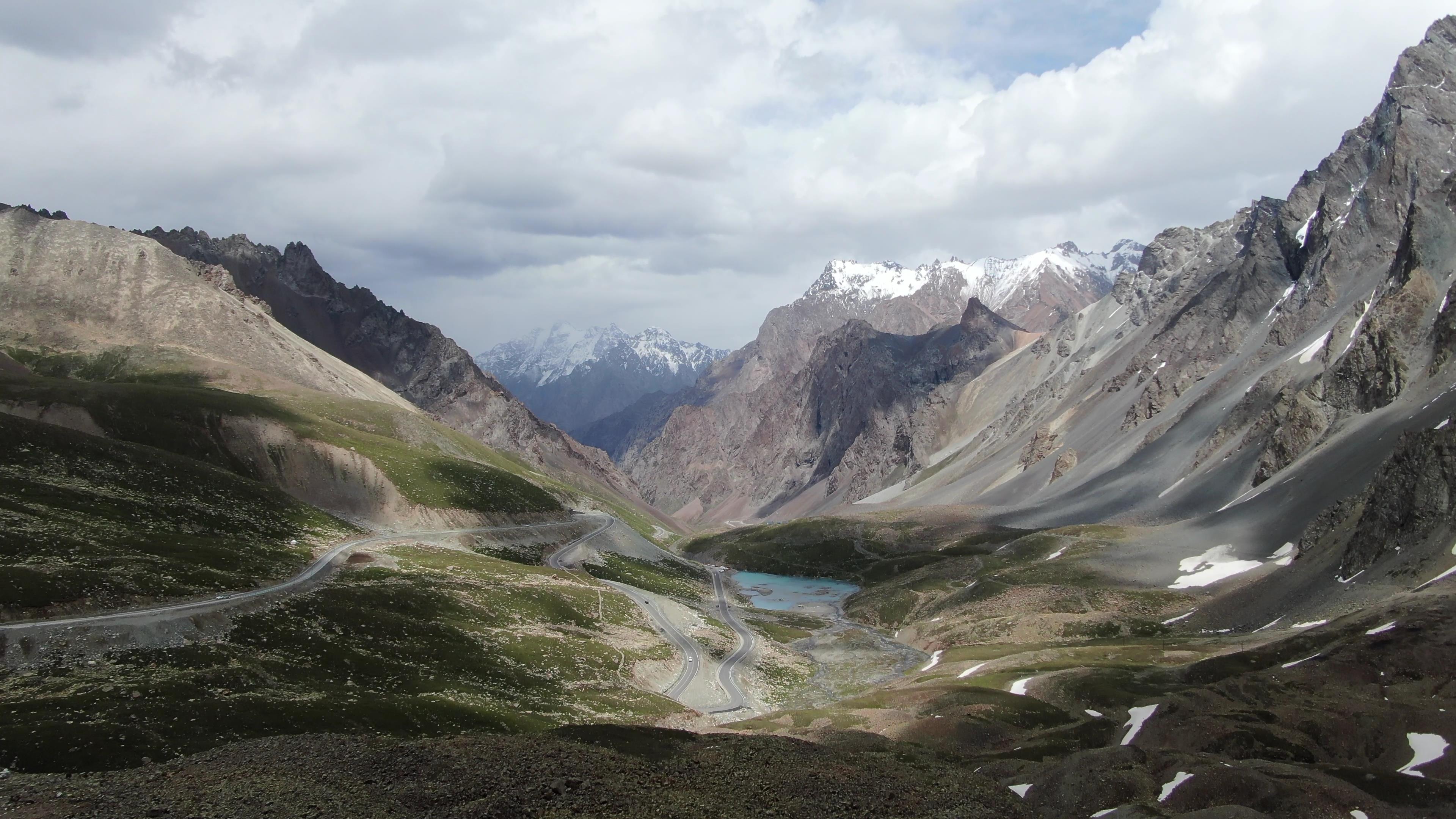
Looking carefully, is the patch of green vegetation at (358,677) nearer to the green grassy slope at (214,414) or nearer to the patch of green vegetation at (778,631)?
the patch of green vegetation at (778,631)

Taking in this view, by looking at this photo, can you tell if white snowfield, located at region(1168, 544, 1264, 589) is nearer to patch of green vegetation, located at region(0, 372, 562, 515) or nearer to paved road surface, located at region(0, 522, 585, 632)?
paved road surface, located at region(0, 522, 585, 632)

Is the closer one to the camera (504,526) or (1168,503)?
(504,526)

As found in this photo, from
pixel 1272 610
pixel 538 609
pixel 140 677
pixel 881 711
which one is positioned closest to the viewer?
pixel 140 677

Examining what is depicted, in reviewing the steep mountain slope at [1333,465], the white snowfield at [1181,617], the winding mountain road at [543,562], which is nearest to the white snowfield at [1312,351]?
the steep mountain slope at [1333,465]

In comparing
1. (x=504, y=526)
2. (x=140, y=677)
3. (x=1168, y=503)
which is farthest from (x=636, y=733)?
(x=1168, y=503)

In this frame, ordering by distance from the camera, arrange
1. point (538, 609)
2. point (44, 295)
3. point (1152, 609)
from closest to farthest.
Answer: point (538, 609), point (1152, 609), point (44, 295)

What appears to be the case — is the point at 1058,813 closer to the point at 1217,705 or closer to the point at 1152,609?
the point at 1217,705

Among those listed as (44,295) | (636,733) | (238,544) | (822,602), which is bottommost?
(822,602)
